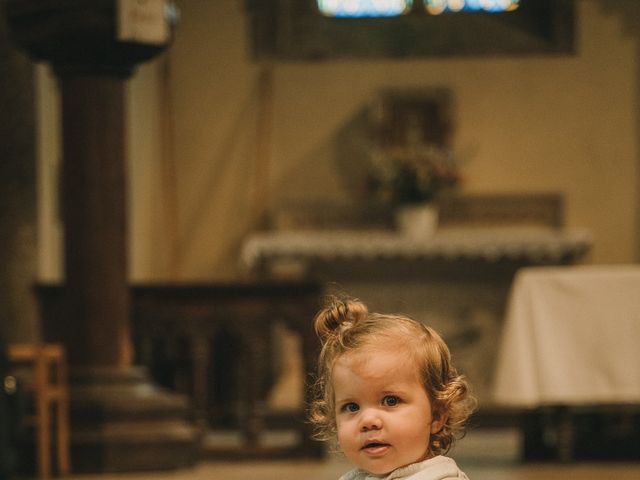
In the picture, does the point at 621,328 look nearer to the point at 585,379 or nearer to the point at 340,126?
the point at 585,379

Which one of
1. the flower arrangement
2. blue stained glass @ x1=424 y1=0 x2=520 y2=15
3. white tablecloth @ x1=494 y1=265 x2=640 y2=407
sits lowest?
white tablecloth @ x1=494 y1=265 x2=640 y2=407

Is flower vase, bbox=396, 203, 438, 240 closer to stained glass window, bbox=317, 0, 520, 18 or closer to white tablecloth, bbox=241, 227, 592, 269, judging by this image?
white tablecloth, bbox=241, 227, 592, 269

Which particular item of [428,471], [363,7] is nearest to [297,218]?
[363,7]

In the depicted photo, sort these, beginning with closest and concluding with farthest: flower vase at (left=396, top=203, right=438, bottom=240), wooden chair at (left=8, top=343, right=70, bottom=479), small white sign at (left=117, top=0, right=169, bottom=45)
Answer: small white sign at (left=117, top=0, right=169, bottom=45), wooden chair at (left=8, top=343, right=70, bottom=479), flower vase at (left=396, top=203, right=438, bottom=240)

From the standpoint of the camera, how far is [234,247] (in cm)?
930

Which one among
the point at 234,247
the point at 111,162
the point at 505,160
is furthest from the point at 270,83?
the point at 111,162

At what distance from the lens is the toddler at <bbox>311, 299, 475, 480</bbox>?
176 cm

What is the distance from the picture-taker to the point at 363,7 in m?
9.41

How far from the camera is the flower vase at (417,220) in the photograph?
8.38m

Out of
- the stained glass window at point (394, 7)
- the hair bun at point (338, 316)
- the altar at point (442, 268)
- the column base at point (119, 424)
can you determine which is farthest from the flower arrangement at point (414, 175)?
the hair bun at point (338, 316)

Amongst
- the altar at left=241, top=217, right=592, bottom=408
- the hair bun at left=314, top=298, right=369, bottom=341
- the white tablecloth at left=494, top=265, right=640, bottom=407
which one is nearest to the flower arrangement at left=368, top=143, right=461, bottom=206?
the altar at left=241, top=217, right=592, bottom=408

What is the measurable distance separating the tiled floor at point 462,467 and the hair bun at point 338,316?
370cm

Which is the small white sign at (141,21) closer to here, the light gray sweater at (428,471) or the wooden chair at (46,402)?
the wooden chair at (46,402)

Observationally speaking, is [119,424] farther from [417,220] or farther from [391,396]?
[391,396]
